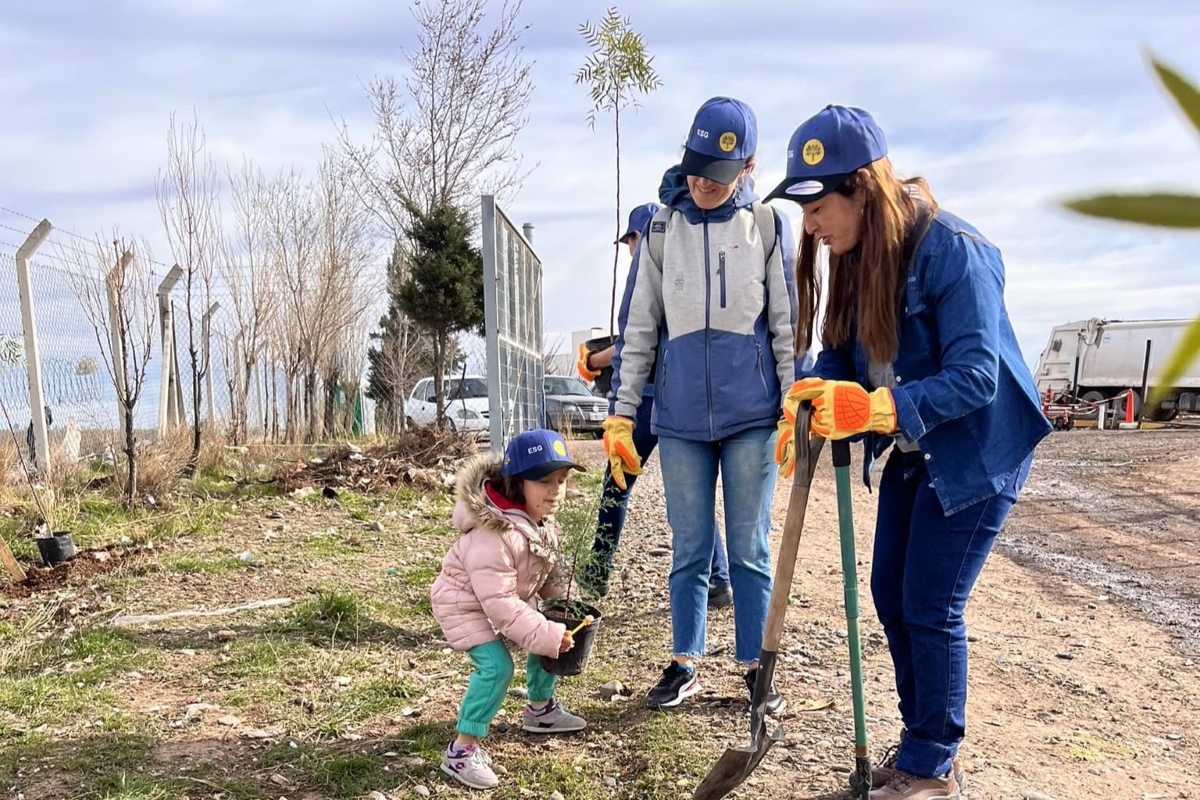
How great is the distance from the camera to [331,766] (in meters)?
2.95

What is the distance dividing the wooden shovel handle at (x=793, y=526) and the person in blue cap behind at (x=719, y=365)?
26.1 inches

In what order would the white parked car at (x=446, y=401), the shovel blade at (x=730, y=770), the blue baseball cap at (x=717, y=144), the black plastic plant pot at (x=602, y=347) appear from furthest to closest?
1. the white parked car at (x=446, y=401)
2. the black plastic plant pot at (x=602, y=347)
3. the blue baseball cap at (x=717, y=144)
4. the shovel blade at (x=730, y=770)

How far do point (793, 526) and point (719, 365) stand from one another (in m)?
0.89

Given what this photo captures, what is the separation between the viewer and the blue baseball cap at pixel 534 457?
2.90 m

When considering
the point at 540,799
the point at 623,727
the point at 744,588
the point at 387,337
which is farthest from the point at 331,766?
the point at 387,337

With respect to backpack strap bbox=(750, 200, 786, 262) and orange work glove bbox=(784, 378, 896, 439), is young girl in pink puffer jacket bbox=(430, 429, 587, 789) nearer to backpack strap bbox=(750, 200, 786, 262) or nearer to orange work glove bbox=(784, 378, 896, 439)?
orange work glove bbox=(784, 378, 896, 439)

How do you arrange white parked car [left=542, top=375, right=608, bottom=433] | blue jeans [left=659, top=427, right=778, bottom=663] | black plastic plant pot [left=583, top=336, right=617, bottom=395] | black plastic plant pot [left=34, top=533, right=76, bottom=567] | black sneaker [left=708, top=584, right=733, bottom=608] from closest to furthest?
blue jeans [left=659, top=427, right=778, bottom=663] → black sneaker [left=708, top=584, right=733, bottom=608] → black plastic plant pot [left=583, top=336, right=617, bottom=395] → black plastic plant pot [left=34, top=533, right=76, bottom=567] → white parked car [left=542, top=375, right=608, bottom=433]

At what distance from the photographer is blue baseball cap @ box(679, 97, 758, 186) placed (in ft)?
10.2

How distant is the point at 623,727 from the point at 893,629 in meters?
1.02

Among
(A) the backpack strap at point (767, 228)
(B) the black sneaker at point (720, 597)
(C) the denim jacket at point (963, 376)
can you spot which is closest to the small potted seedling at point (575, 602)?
(A) the backpack strap at point (767, 228)

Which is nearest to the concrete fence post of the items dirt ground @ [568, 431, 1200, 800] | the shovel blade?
dirt ground @ [568, 431, 1200, 800]

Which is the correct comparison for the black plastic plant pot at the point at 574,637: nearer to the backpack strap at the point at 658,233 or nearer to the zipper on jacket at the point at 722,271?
the zipper on jacket at the point at 722,271

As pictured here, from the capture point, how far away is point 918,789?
252 cm

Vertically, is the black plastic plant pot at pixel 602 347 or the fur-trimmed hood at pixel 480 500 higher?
the black plastic plant pot at pixel 602 347
